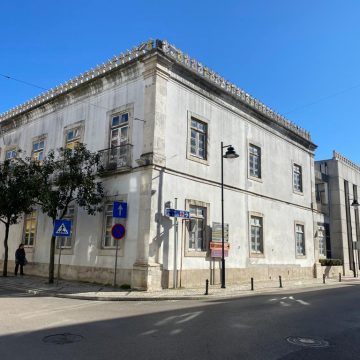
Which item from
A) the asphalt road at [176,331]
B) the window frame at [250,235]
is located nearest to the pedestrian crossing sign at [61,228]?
the asphalt road at [176,331]

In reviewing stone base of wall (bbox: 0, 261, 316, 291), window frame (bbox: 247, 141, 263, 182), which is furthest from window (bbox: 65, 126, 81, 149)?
window frame (bbox: 247, 141, 263, 182)

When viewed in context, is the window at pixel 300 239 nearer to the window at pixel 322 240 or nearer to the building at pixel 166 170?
the building at pixel 166 170

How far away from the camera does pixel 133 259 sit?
15750mm

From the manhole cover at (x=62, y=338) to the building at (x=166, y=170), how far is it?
7813 millimetres

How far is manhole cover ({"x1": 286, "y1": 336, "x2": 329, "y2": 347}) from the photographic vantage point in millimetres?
6750

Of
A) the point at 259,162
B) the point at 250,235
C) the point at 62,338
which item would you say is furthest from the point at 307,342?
the point at 259,162

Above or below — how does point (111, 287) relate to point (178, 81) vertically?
below

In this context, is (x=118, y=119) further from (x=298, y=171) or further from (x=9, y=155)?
(x=298, y=171)

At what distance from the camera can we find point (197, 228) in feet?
58.7

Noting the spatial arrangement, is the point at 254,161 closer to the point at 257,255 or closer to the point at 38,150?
the point at 257,255

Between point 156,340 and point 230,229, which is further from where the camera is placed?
point 230,229

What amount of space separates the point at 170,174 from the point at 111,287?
5.23 m

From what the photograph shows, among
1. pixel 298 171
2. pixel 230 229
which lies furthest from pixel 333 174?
pixel 230 229

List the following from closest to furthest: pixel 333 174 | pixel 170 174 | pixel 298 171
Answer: pixel 170 174
pixel 298 171
pixel 333 174
